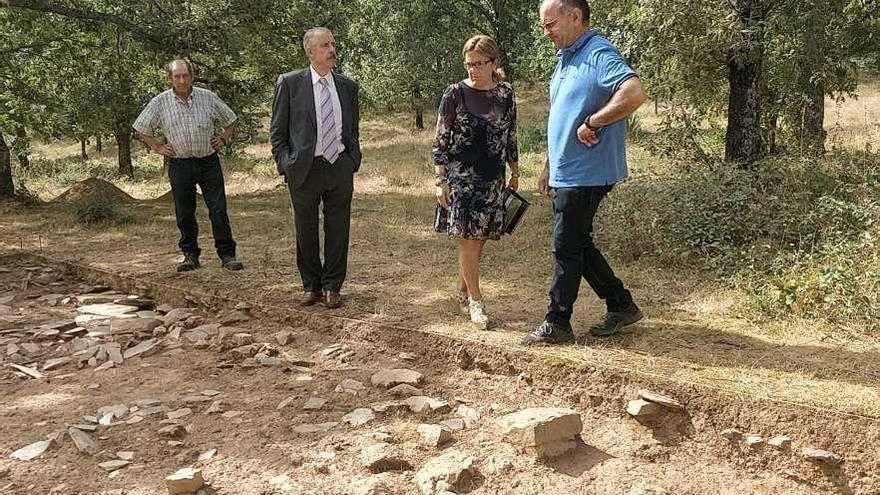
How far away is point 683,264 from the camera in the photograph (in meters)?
6.61

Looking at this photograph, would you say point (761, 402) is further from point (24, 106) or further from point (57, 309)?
point (24, 106)

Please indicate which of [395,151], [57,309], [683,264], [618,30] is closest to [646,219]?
[683,264]

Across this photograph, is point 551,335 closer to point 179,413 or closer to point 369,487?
point 369,487

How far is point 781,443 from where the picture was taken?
337 cm

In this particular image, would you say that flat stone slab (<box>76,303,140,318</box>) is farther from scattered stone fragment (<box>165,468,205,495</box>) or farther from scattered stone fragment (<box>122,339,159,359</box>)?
scattered stone fragment (<box>165,468,205,495</box>)

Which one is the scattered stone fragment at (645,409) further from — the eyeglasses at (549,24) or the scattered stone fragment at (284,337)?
the scattered stone fragment at (284,337)

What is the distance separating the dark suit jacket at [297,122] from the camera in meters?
5.26

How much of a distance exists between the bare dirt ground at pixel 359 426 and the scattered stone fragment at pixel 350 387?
0.6 inches

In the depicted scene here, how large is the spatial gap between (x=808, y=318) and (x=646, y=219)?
9.12 ft

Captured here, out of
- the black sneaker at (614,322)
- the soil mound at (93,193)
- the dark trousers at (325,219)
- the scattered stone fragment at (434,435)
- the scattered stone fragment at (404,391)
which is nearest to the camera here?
the scattered stone fragment at (434,435)

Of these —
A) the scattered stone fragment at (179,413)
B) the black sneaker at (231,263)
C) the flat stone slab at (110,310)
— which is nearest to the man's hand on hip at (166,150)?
the black sneaker at (231,263)

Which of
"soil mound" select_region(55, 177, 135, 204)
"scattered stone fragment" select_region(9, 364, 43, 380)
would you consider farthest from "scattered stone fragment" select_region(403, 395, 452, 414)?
"soil mound" select_region(55, 177, 135, 204)

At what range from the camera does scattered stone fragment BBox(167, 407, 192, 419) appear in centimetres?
399

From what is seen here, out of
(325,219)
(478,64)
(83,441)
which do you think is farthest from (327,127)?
(83,441)
